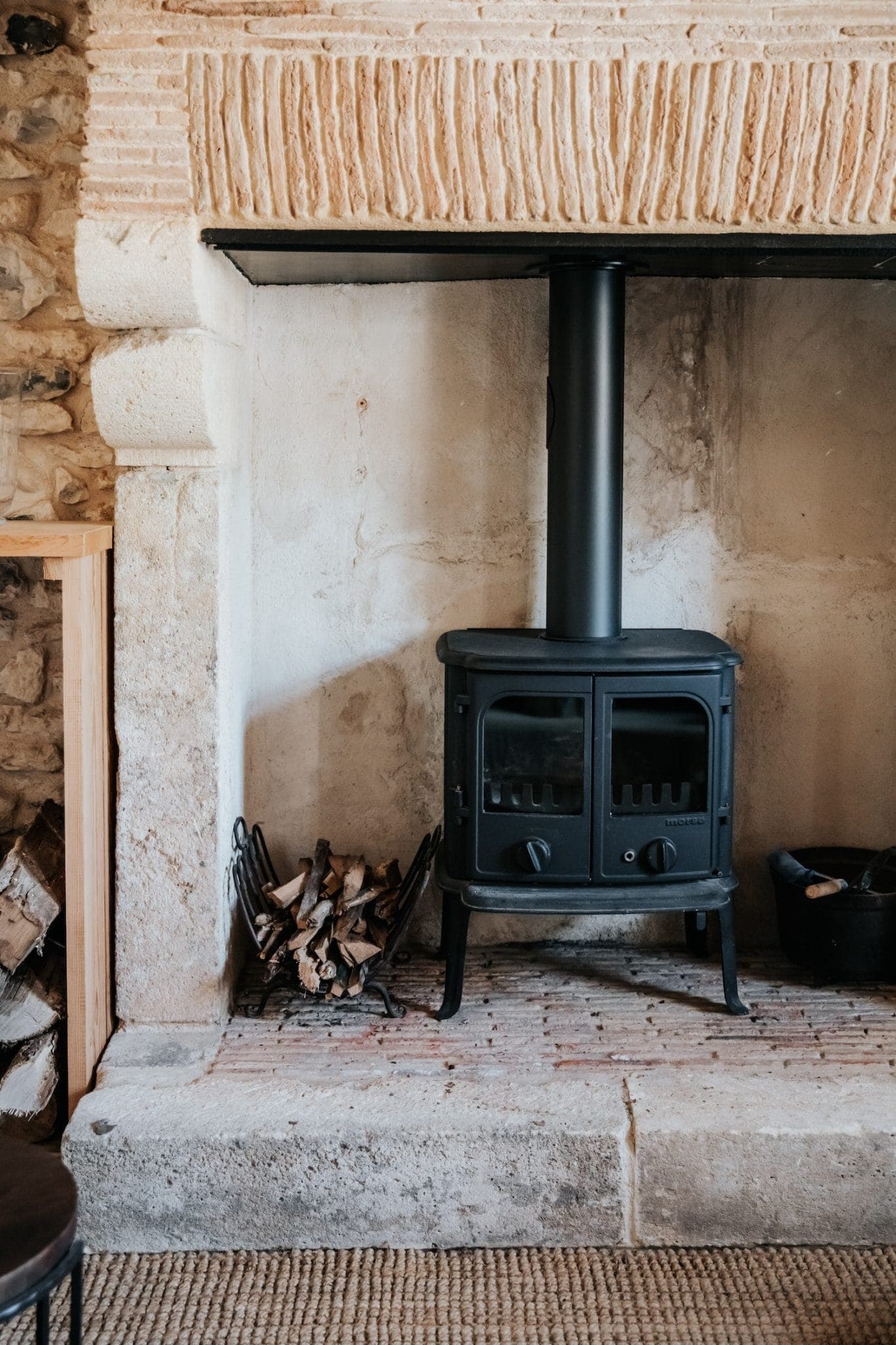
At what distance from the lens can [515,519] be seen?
111 inches

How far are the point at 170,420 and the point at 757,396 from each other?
1328 millimetres

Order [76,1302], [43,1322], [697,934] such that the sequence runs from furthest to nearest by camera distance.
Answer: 1. [697,934]
2. [76,1302]
3. [43,1322]

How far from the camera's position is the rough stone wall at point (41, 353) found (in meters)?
2.50

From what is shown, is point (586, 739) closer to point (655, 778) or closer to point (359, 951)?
point (655, 778)

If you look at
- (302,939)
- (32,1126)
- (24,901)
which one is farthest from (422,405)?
(32,1126)

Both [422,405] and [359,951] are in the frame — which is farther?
[422,405]

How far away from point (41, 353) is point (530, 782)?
1.37m

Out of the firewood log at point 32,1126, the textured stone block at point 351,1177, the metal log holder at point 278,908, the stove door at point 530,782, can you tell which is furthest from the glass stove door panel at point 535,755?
the firewood log at point 32,1126

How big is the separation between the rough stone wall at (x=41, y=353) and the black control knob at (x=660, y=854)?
1293mm

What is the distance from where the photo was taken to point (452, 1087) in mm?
2256

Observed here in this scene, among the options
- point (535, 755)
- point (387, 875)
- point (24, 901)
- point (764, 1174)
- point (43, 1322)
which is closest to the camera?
point (43, 1322)

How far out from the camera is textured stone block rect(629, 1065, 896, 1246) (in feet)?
6.95

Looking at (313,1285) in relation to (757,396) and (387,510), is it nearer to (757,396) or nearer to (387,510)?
(387,510)

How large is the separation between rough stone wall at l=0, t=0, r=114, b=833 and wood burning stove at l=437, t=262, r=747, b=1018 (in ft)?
2.85
